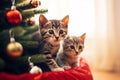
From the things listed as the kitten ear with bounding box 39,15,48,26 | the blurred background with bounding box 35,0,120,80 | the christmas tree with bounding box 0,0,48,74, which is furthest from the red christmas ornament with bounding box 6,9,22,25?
the blurred background with bounding box 35,0,120,80

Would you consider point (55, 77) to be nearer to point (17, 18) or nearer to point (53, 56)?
point (53, 56)

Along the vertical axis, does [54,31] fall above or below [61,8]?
below

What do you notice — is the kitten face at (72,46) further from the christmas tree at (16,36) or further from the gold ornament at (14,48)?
the gold ornament at (14,48)

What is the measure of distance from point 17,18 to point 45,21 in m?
0.16

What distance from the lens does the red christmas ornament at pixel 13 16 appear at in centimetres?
105

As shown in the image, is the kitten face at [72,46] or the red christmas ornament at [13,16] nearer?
the red christmas ornament at [13,16]

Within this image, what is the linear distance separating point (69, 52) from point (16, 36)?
0.28 m

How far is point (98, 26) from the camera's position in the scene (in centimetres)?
187

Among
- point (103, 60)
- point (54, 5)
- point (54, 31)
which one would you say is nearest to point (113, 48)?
point (103, 60)

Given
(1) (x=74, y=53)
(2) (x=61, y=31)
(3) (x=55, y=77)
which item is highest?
(2) (x=61, y=31)

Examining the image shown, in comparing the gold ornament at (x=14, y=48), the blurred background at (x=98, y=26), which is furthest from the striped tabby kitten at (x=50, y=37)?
the blurred background at (x=98, y=26)

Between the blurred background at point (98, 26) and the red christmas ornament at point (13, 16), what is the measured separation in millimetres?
847

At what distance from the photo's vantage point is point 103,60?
1.89 metres

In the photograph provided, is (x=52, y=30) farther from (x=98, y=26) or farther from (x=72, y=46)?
(x=98, y=26)
